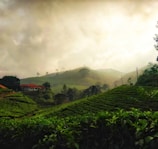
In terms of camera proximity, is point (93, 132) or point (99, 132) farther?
point (93, 132)

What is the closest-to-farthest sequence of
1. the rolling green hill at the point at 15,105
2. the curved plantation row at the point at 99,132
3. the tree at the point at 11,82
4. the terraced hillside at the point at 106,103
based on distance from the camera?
the curved plantation row at the point at 99,132, the terraced hillside at the point at 106,103, the rolling green hill at the point at 15,105, the tree at the point at 11,82

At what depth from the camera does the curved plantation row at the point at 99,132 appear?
6332 millimetres

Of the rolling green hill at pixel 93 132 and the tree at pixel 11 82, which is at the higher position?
the tree at pixel 11 82

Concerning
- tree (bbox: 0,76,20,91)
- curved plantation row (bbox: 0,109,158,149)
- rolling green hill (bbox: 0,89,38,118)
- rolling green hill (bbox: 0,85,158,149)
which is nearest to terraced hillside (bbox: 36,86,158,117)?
rolling green hill (bbox: 0,89,38,118)

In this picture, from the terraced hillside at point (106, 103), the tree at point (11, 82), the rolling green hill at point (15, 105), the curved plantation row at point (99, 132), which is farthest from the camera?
the tree at point (11, 82)

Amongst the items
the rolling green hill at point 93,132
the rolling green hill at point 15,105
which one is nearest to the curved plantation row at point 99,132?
the rolling green hill at point 93,132

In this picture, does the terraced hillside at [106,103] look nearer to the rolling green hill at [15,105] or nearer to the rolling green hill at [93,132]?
the rolling green hill at [15,105]

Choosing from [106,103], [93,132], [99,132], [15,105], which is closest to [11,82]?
[15,105]

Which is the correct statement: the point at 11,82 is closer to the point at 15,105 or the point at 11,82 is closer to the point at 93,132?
the point at 15,105

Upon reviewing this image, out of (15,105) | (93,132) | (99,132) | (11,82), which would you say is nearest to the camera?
(99,132)

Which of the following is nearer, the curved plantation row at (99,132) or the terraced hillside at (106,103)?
the curved plantation row at (99,132)

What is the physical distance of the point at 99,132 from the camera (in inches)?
288

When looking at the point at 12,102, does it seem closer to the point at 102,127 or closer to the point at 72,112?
the point at 72,112

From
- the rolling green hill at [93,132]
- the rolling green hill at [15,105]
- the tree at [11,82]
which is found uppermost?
Answer: the tree at [11,82]
